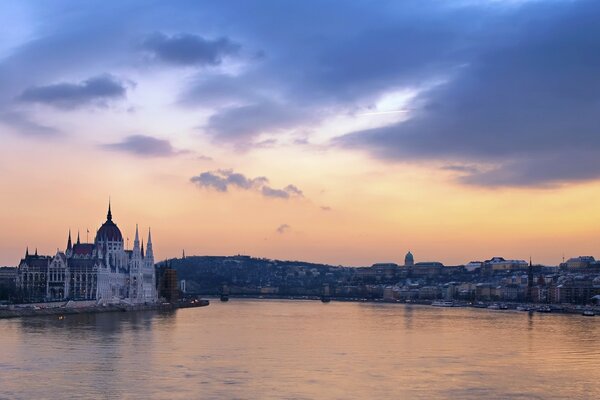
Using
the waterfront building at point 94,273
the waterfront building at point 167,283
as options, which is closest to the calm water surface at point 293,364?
the waterfront building at point 94,273

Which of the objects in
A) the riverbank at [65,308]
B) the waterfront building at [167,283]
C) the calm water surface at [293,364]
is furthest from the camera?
the waterfront building at [167,283]

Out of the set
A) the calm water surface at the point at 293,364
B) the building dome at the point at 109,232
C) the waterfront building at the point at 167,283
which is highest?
the building dome at the point at 109,232

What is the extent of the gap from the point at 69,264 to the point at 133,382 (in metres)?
81.9

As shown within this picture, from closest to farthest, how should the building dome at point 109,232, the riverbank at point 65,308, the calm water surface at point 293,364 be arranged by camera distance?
1. the calm water surface at point 293,364
2. the riverbank at point 65,308
3. the building dome at point 109,232

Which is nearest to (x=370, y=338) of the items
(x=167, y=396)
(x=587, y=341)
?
(x=587, y=341)

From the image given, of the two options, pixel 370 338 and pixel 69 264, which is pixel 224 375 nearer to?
pixel 370 338

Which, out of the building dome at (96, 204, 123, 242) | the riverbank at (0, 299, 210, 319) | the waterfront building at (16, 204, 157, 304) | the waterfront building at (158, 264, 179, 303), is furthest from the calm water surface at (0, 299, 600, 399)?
the waterfront building at (158, 264, 179, 303)

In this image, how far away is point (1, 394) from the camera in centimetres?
3105

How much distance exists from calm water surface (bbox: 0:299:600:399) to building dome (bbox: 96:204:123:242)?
197ft

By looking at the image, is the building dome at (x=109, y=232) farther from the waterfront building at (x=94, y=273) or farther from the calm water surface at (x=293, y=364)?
the calm water surface at (x=293, y=364)

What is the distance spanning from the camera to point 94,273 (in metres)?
111

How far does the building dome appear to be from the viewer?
12475 cm

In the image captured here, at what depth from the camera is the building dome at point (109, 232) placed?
12475 cm

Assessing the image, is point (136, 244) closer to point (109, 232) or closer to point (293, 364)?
point (109, 232)
